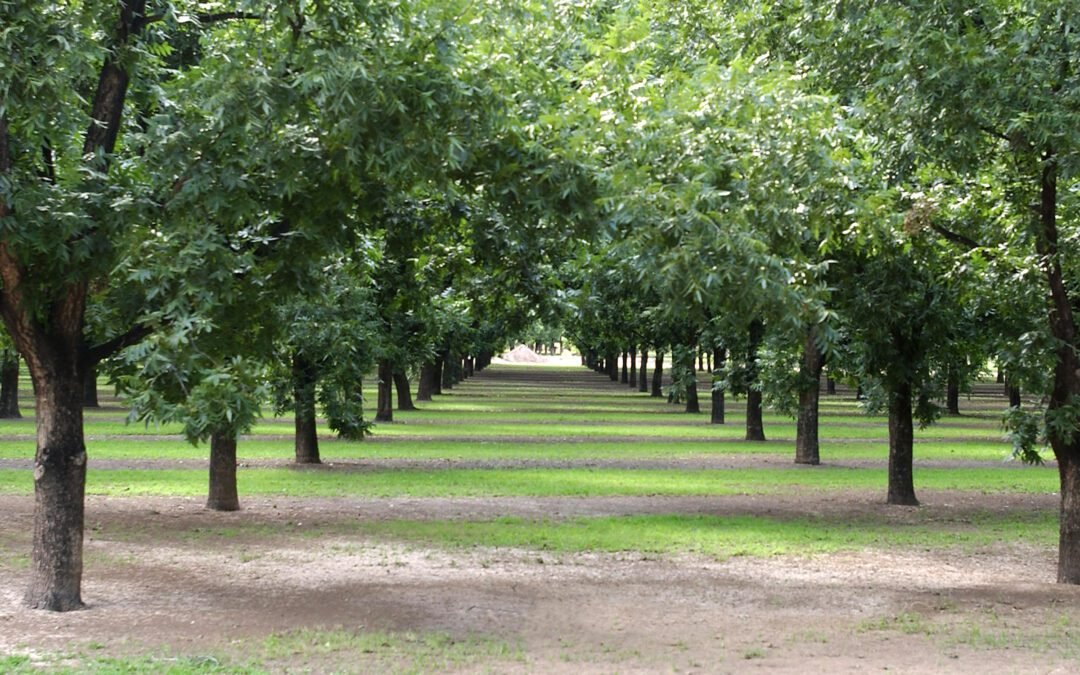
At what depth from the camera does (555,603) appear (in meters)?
11.6

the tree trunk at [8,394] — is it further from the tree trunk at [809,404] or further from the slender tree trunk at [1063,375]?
the slender tree trunk at [1063,375]

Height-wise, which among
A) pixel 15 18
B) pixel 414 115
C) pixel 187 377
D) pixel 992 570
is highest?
pixel 15 18

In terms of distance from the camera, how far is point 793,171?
9.34 meters

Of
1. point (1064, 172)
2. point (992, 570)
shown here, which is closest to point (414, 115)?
point (1064, 172)

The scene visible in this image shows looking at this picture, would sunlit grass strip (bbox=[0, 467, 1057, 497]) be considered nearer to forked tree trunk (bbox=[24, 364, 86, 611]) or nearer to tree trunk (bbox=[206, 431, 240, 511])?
tree trunk (bbox=[206, 431, 240, 511])

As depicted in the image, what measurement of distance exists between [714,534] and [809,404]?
404 inches

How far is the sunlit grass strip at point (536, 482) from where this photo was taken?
2061 centimetres

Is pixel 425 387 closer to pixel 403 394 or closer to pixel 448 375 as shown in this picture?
pixel 403 394

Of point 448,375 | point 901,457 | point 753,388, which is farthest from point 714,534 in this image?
point 448,375

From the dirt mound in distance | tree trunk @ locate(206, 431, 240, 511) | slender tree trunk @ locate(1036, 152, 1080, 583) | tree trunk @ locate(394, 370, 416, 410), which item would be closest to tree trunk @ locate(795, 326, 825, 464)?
slender tree trunk @ locate(1036, 152, 1080, 583)

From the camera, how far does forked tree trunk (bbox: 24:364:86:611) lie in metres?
10.5

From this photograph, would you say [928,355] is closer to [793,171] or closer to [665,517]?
[665,517]

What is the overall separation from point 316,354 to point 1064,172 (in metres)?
13.8

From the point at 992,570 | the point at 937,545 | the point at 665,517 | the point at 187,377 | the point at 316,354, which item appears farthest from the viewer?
the point at 316,354
